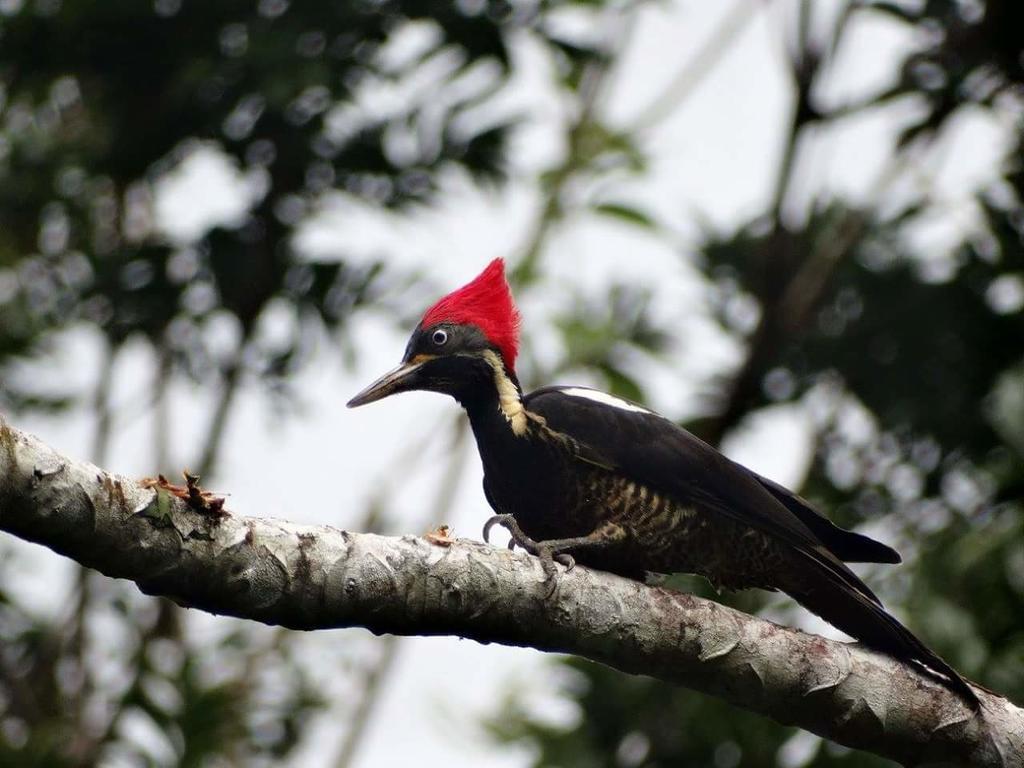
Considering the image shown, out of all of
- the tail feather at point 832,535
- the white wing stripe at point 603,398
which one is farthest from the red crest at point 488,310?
the tail feather at point 832,535

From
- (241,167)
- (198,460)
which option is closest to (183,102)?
(241,167)

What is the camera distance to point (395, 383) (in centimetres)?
373

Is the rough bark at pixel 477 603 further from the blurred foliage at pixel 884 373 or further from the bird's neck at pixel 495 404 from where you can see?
the blurred foliage at pixel 884 373

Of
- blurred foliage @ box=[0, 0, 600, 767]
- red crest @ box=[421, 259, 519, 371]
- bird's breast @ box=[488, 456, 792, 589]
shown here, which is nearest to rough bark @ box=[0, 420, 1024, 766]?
bird's breast @ box=[488, 456, 792, 589]

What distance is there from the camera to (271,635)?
Result: 5.79m

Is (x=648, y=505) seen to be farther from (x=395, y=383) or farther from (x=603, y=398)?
(x=395, y=383)

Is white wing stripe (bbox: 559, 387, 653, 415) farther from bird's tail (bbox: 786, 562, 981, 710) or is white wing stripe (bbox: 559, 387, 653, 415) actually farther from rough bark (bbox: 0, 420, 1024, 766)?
rough bark (bbox: 0, 420, 1024, 766)

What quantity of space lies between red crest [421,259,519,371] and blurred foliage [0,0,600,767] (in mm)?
1184

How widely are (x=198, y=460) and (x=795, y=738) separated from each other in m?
2.31

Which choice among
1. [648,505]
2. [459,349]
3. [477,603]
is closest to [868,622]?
[648,505]

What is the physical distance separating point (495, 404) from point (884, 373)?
2.30 meters

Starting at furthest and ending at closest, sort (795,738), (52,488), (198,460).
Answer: (198,460), (795,738), (52,488)

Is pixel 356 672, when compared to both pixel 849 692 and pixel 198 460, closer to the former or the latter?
→ pixel 198 460

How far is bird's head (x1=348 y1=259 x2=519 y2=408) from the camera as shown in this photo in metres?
3.73
